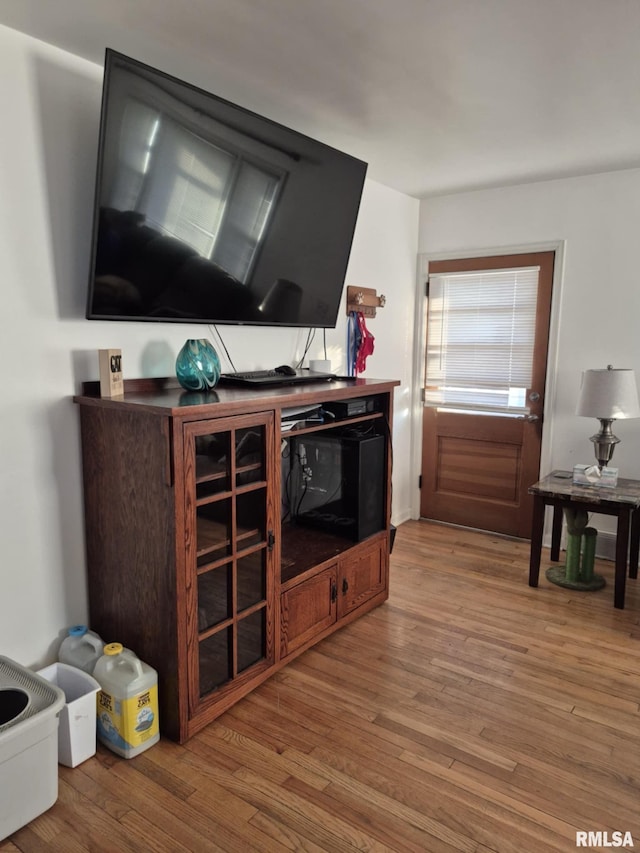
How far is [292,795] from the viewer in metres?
1.80

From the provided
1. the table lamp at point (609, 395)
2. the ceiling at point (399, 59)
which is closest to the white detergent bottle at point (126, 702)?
the ceiling at point (399, 59)

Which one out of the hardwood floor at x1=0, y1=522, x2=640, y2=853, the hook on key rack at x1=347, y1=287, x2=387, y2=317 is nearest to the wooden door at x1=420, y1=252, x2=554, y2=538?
the hook on key rack at x1=347, y1=287, x2=387, y2=317

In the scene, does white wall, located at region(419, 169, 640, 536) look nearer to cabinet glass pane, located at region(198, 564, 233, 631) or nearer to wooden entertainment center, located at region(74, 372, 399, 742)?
wooden entertainment center, located at region(74, 372, 399, 742)

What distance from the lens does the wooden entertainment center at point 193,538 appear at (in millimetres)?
1922

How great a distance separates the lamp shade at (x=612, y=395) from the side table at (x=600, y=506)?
0.42 metres

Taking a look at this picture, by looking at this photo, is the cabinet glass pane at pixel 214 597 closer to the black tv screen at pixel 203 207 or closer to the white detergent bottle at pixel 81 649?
the white detergent bottle at pixel 81 649

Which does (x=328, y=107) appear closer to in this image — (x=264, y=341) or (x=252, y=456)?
(x=264, y=341)

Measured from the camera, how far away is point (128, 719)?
1909mm


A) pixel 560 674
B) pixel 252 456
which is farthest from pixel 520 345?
pixel 252 456

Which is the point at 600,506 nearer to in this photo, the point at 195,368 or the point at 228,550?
the point at 228,550

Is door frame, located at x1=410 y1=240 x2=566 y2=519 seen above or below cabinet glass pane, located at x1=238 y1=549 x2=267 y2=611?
above

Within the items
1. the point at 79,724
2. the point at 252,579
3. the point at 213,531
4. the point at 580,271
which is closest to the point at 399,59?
the point at 213,531
